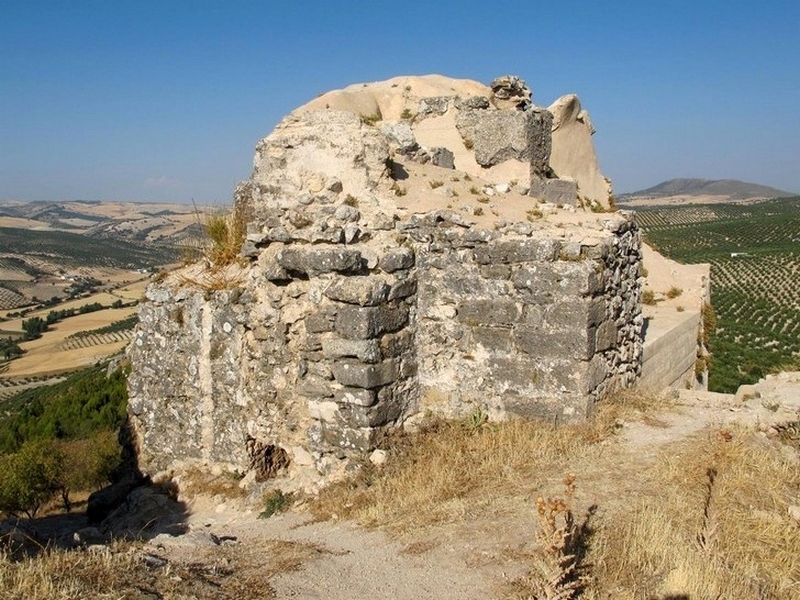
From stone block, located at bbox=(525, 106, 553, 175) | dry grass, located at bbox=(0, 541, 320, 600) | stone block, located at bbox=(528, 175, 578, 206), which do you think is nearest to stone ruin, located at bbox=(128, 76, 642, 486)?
stone block, located at bbox=(528, 175, 578, 206)

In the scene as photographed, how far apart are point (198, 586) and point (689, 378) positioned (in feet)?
26.7

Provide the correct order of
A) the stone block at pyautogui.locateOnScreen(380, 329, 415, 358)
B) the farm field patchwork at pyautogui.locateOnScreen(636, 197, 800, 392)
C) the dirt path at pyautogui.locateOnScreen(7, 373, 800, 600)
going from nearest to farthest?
the dirt path at pyautogui.locateOnScreen(7, 373, 800, 600), the stone block at pyautogui.locateOnScreen(380, 329, 415, 358), the farm field patchwork at pyautogui.locateOnScreen(636, 197, 800, 392)

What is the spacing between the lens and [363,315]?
580cm

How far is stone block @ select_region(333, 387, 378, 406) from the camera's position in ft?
19.2

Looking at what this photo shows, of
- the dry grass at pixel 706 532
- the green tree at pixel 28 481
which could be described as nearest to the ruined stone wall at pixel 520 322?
the dry grass at pixel 706 532

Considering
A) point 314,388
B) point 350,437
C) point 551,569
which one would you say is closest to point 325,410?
point 314,388

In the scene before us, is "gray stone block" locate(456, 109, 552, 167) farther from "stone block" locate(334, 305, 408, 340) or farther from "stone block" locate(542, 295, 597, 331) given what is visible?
"stone block" locate(334, 305, 408, 340)

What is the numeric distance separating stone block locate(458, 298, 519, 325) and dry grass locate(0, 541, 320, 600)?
8.92ft

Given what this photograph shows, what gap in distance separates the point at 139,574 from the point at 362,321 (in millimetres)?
2774

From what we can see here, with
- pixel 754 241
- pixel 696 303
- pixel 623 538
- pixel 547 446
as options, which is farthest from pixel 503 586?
pixel 754 241

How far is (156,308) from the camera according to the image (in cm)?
709

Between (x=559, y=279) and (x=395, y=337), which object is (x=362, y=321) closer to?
(x=395, y=337)

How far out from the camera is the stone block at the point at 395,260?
6129mm

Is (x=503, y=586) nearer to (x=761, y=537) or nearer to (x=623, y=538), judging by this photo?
(x=623, y=538)
